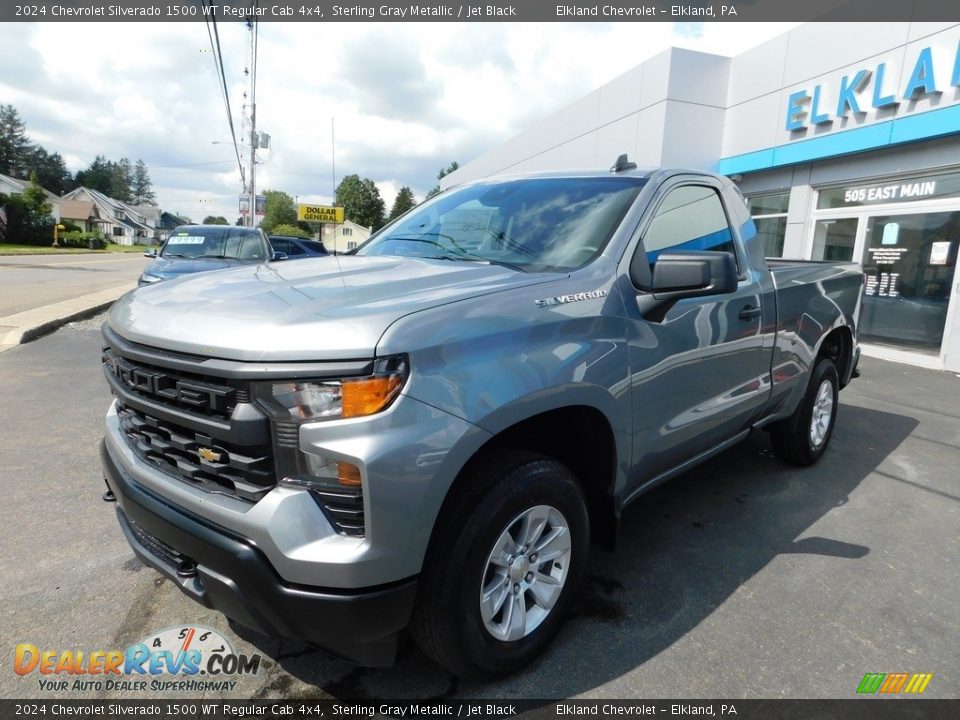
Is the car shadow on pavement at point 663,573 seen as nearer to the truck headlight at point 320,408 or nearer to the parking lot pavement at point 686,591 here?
the parking lot pavement at point 686,591

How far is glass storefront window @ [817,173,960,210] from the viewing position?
8414mm

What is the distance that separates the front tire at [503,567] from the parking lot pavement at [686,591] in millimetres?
160

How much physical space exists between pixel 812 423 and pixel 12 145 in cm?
11830

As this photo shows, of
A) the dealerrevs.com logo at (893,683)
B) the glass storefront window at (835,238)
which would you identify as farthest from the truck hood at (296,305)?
the glass storefront window at (835,238)

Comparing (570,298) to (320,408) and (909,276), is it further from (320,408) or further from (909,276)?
(909,276)

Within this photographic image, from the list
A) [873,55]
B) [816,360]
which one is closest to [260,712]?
[816,360]

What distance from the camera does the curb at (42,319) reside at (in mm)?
7898

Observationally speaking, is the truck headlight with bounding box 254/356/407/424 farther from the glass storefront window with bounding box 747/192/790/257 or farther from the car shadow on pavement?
the glass storefront window with bounding box 747/192/790/257

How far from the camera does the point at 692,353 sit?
272 centimetres

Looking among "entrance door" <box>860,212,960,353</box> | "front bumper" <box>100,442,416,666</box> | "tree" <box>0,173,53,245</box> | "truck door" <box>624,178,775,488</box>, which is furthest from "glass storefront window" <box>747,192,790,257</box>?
"tree" <box>0,173,53,245</box>

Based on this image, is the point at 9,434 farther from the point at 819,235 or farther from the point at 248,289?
the point at 819,235

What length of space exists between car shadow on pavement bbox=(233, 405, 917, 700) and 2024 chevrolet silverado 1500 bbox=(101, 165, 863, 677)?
20 cm

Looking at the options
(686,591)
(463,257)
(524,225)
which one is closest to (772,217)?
(524,225)

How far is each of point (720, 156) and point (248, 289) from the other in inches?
495
